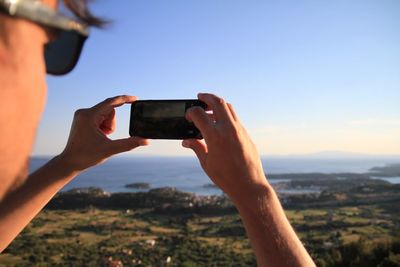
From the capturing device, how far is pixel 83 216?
22531 millimetres

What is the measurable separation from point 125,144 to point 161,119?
0.99ft

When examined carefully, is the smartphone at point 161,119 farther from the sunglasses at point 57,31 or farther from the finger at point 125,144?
the sunglasses at point 57,31

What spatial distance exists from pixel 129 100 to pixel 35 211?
725mm

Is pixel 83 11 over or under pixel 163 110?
over

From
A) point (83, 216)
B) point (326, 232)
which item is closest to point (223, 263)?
point (326, 232)

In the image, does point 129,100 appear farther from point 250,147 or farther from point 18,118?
point 18,118

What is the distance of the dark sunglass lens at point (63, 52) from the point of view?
957 mm

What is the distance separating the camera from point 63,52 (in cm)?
102

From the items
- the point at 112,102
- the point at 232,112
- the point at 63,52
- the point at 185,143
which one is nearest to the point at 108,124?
the point at 112,102

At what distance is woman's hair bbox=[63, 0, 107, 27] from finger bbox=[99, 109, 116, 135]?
0.81 meters

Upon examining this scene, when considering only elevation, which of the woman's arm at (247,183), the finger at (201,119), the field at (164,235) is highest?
the finger at (201,119)

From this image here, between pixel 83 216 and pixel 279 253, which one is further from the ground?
pixel 279 253

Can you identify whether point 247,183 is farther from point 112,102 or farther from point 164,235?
point 164,235

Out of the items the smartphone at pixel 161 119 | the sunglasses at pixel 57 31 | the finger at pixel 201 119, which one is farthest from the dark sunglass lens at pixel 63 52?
the smartphone at pixel 161 119
